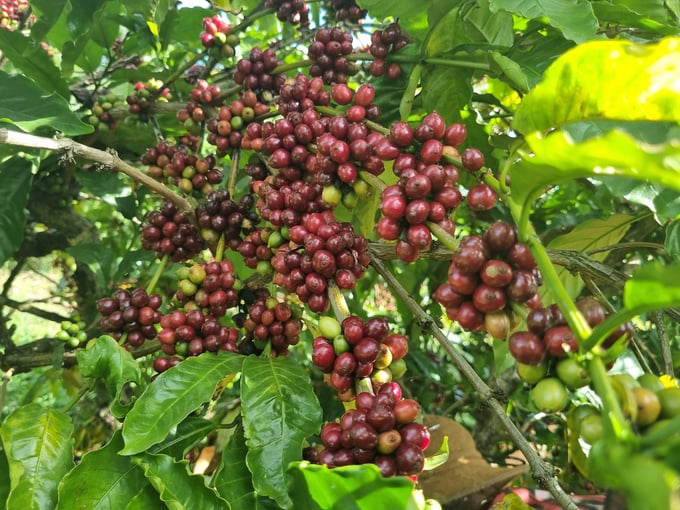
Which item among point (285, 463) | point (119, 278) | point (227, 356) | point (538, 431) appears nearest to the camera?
point (285, 463)

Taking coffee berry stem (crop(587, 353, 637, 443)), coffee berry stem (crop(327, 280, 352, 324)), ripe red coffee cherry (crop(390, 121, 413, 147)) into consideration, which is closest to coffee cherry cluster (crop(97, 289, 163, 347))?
coffee berry stem (crop(327, 280, 352, 324))

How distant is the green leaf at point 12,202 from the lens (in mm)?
1847

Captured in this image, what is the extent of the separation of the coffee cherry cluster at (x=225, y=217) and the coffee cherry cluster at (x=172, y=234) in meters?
0.10

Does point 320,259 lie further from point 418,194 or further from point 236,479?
point 236,479

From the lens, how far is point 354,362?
954 mm

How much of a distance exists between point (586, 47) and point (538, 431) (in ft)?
8.62

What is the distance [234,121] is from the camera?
1587mm

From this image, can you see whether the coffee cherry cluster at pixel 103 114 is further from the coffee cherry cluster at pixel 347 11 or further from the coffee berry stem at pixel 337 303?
the coffee berry stem at pixel 337 303

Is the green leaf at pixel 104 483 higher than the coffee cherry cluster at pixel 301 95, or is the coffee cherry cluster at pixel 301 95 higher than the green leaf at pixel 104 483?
the coffee cherry cluster at pixel 301 95

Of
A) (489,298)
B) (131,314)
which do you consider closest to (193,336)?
(131,314)

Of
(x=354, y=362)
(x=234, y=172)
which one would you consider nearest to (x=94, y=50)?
(x=234, y=172)

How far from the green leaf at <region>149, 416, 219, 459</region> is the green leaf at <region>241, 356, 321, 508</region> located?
19 cm

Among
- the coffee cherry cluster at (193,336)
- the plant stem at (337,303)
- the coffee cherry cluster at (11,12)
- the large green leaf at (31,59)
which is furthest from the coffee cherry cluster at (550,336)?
the coffee cherry cluster at (11,12)

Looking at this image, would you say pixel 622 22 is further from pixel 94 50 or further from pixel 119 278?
pixel 94 50
